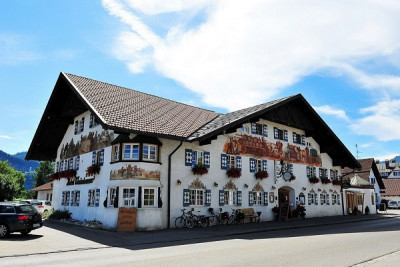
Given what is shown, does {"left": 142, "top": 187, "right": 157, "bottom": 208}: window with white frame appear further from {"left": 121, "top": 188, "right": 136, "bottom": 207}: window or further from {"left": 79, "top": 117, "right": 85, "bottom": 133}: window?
{"left": 79, "top": 117, "right": 85, "bottom": 133}: window

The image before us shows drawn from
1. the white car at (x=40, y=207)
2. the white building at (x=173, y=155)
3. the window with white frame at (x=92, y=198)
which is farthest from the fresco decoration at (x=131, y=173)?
the white car at (x=40, y=207)

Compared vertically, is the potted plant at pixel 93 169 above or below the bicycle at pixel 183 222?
above

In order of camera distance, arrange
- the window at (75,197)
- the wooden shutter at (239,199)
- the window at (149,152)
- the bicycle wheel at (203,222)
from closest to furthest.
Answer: the window at (149,152) < the bicycle wheel at (203,222) < the wooden shutter at (239,199) < the window at (75,197)

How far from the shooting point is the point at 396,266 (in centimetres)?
875

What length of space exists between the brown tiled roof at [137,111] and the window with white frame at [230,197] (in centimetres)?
491

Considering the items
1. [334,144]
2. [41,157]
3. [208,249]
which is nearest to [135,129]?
[208,249]

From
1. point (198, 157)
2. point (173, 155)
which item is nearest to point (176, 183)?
point (173, 155)

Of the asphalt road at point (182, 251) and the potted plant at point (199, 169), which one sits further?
the potted plant at point (199, 169)

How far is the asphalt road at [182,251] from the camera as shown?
981cm

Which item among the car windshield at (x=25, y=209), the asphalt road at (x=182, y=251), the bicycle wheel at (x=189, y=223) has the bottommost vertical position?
the asphalt road at (x=182, y=251)

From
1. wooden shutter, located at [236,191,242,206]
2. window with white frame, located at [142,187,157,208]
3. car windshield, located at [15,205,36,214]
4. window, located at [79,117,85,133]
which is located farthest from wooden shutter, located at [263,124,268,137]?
car windshield, located at [15,205,36,214]

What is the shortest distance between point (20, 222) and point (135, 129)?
22.0 feet

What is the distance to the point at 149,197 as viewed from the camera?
63.7ft

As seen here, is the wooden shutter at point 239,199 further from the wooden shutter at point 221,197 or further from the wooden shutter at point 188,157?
the wooden shutter at point 188,157
